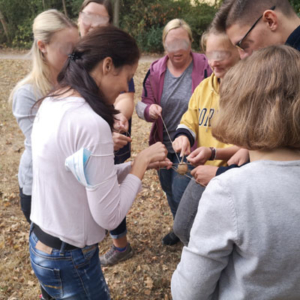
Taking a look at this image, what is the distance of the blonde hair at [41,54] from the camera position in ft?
6.94

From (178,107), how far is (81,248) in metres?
1.70

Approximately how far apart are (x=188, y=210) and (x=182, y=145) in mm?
486

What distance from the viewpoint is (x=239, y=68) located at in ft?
3.62

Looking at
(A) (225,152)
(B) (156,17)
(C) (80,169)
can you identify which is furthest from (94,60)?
(B) (156,17)

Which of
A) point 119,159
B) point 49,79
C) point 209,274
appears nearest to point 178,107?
point 119,159

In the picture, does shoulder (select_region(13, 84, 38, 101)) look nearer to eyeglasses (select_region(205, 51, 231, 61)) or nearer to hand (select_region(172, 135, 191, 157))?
hand (select_region(172, 135, 191, 157))

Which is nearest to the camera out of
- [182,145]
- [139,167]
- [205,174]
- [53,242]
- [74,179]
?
[74,179]

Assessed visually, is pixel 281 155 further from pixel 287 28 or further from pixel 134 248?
pixel 134 248

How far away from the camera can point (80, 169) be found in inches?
49.3

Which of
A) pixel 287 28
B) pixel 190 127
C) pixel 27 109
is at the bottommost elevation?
pixel 190 127

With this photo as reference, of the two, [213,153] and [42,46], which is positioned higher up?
[42,46]

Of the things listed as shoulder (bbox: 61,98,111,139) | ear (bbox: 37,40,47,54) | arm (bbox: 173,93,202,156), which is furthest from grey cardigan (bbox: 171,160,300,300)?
ear (bbox: 37,40,47,54)

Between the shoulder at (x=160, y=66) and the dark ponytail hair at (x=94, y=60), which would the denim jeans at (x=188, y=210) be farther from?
the shoulder at (x=160, y=66)

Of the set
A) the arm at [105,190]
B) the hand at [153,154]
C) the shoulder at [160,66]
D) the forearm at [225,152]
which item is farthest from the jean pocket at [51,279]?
the shoulder at [160,66]
